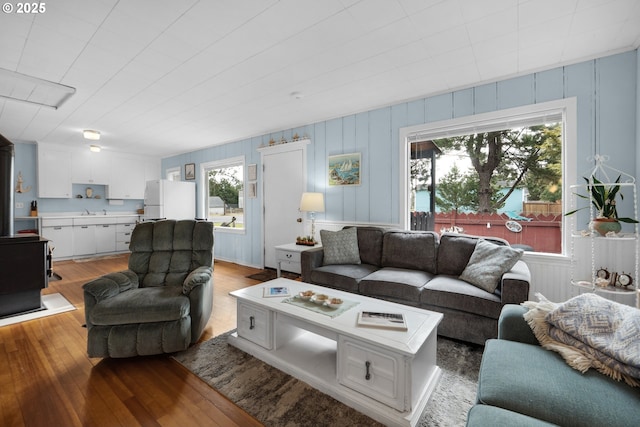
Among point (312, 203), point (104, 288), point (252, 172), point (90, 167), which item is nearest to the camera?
point (104, 288)

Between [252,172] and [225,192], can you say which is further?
[225,192]

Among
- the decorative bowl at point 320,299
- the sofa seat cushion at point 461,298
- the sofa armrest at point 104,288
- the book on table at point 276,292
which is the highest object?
the sofa armrest at point 104,288

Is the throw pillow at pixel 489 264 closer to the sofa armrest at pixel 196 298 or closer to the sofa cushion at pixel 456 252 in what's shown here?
the sofa cushion at pixel 456 252

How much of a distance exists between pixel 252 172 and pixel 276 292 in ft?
→ 11.2

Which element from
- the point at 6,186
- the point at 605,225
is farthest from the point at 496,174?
the point at 6,186

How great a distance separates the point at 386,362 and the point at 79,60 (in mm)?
3402

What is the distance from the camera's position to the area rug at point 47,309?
287 cm

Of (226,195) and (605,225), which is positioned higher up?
(226,195)

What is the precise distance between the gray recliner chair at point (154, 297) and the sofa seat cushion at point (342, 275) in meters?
1.13

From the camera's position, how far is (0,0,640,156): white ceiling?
1862 mm

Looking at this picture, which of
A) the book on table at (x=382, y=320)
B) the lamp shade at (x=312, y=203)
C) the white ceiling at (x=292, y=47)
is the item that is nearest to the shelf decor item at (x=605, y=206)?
the white ceiling at (x=292, y=47)

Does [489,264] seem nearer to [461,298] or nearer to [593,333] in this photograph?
[461,298]

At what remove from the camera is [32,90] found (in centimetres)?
309

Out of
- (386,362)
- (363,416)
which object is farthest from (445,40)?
(363,416)
